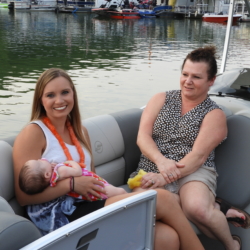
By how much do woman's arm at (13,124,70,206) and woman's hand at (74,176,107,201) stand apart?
0.15ft

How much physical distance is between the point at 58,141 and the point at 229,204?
1156 millimetres

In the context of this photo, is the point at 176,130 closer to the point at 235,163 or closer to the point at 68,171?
the point at 235,163

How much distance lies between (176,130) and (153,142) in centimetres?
16

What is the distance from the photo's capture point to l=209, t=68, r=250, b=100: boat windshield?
325 cm

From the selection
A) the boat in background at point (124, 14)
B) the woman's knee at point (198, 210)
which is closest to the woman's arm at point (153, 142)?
the woman's knee at point (198, 210)

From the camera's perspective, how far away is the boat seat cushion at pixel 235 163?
101 inches

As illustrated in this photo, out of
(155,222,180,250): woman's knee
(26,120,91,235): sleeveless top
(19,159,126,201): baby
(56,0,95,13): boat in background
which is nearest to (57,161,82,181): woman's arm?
(19,159,126,201): baby

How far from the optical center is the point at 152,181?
2330 mm

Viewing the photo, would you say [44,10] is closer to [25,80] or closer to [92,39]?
[92,39]

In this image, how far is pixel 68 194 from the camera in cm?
192

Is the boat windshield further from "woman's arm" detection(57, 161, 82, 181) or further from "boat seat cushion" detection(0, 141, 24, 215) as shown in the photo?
"boat seat cushion" detection(0, 141, 24, 215)

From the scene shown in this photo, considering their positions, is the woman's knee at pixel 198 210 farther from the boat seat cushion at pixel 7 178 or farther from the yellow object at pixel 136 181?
the boat seat cushion at pixel 7 178

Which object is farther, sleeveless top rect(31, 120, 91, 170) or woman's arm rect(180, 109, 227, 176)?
woman's arm rect(180, 109, 227, 176)

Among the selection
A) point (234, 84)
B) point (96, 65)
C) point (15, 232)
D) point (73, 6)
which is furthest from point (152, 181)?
point (73, 6)
